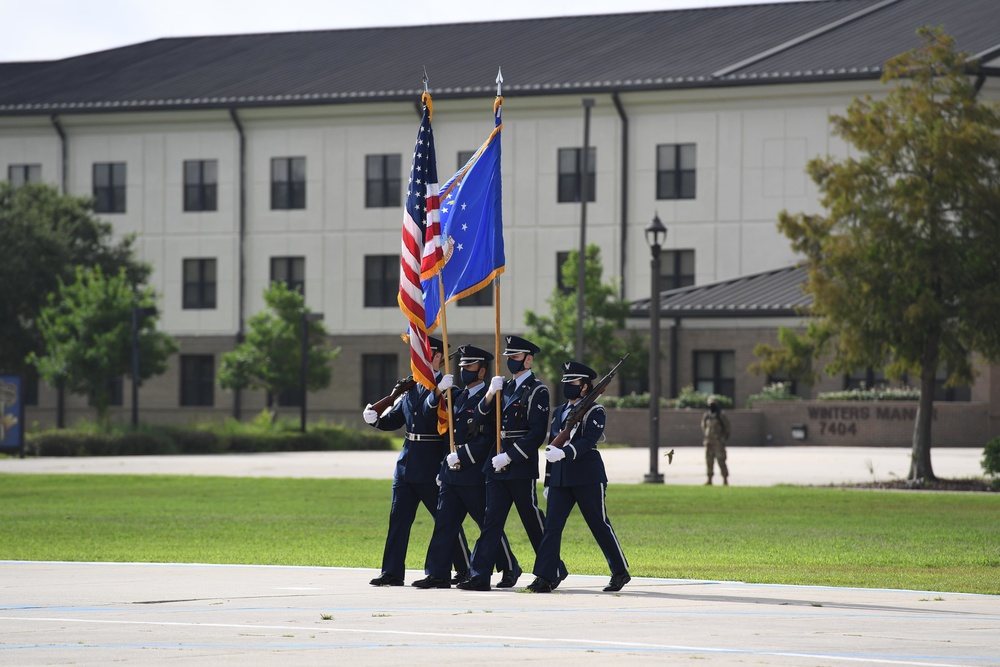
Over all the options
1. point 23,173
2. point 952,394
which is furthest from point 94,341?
point 952,394

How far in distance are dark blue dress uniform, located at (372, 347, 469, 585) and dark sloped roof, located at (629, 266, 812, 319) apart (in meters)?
34.7

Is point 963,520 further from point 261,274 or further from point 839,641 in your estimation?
point 261,274

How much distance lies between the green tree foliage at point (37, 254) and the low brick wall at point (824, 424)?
18271 mm

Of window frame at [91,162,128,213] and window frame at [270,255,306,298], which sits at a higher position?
window frame at [91,162,128,213]

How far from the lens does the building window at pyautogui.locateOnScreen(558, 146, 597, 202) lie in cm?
5644

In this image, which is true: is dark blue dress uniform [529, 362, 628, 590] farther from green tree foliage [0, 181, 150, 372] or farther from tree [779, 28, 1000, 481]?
green tree foliage [0, 181, 150, 372]

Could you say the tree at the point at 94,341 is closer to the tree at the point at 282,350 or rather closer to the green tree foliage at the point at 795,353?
the tree at the point at 282,350

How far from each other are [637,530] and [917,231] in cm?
1102

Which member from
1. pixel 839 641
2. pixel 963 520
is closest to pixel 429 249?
pixel 839 641

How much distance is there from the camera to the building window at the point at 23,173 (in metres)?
→ 62.1

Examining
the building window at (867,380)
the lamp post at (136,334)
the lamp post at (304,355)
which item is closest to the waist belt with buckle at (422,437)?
the lamp post at (136,334)

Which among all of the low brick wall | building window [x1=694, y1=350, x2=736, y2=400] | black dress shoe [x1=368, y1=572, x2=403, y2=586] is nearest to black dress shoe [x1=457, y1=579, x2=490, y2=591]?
black dress shoe [x1=368, y1=572, x2=403, y2=586]

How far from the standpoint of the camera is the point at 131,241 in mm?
56562

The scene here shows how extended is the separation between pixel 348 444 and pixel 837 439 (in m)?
14.0
